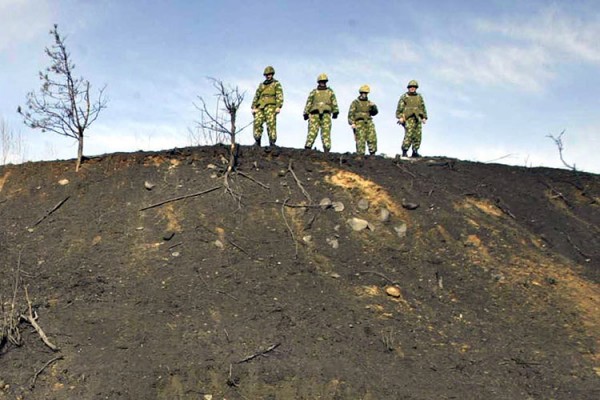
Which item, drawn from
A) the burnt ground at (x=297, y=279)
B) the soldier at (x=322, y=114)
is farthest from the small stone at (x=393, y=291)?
the soldier at (x=322, y=114)

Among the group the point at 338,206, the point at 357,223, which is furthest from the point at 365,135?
the point at 357,223

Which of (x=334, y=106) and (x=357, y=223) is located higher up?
(x=334, y=106)

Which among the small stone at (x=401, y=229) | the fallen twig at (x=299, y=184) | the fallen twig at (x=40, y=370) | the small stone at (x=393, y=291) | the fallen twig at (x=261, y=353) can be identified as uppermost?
the fallen twig at (x=299, y=184)

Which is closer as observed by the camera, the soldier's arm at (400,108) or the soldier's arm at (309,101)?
the soldier's arm at (309,101)

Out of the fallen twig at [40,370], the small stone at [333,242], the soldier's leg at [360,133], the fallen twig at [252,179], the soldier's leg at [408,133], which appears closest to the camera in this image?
the fallen twig at [40,370]

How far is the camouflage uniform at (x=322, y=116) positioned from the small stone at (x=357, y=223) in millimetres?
2779

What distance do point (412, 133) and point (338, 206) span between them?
12.2 feet

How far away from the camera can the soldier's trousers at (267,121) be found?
39.1 ft

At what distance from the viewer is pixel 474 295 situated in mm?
8578

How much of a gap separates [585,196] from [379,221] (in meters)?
4.64

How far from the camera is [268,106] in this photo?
39.3 feet

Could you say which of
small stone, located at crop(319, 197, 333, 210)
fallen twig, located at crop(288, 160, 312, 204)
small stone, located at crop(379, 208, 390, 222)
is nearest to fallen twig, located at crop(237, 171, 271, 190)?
fallen twig, located at crop(288, 160, 312, 204)

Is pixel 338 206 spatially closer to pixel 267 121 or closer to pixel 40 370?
pixel 267 121

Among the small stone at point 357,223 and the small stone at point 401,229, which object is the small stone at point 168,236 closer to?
the small stone at point 357,223
